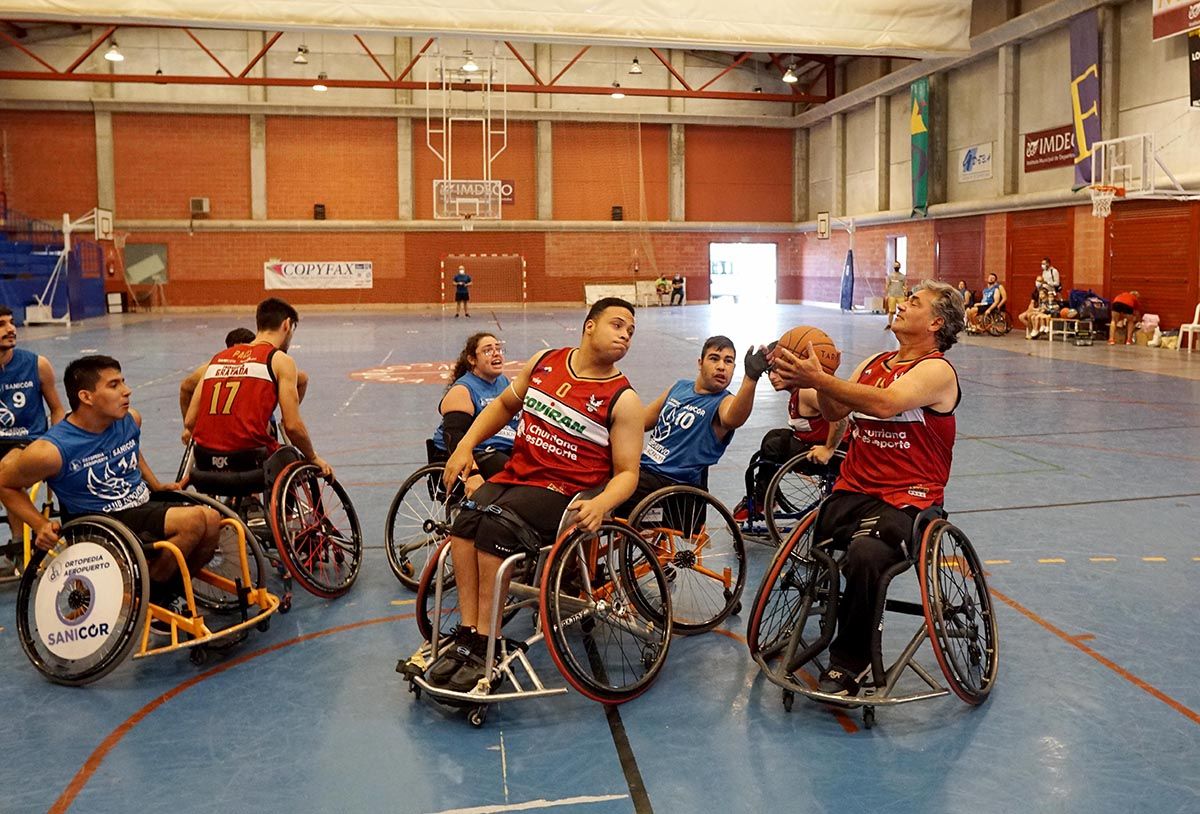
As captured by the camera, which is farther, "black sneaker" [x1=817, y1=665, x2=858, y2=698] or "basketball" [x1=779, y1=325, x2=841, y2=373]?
"basketball" [x1=779, y1=325, x2=841, y2=373]

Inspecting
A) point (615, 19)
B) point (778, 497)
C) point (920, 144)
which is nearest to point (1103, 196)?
point (920, 144)

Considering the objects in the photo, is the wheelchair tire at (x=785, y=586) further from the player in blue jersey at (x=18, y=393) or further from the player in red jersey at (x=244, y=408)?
the player in blue jersey at (x=18, y=393)

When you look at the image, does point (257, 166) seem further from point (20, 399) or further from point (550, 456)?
point (550, 456)

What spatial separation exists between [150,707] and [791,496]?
14.3 feet

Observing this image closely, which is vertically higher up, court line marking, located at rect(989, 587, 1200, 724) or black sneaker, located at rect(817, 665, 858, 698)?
black sneaker, located at rect(817, 665, 858, 698)

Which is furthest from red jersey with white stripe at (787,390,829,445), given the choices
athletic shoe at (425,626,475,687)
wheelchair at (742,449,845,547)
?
athletic shoe at (425,626,475,687)

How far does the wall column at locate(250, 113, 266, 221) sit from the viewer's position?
32969 mm

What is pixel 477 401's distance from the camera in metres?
5.83

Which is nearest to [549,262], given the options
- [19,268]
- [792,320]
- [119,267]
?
[792,320]

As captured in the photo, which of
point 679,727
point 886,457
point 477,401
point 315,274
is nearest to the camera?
point 679,727

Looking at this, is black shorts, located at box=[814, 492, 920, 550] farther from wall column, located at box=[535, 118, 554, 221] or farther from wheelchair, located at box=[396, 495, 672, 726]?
wall column, located at box=[535, 118, 554, 221]

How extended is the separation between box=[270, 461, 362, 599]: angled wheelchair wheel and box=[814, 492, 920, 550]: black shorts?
246 cm

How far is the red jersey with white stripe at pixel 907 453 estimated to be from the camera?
3928 millimetres

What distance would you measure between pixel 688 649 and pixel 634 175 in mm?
32271
